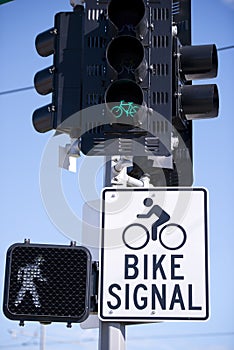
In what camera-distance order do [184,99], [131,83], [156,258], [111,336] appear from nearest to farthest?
1. [156,258]
2. [111,336]
3. [131,83]
4. [184,99]

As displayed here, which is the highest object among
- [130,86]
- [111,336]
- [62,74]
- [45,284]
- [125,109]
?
[62,74]

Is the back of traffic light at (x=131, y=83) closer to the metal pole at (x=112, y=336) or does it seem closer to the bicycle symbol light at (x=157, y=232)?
the bicycle symbol light at (x=157, y=232)

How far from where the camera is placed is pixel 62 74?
3.88 meters

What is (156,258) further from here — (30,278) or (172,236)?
(30,278)

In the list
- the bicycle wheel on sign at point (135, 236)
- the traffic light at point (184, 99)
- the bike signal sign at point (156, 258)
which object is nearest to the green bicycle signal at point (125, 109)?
the traffic light at point (184, 99)

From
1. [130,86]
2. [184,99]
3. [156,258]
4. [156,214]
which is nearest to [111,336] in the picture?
[156,258]

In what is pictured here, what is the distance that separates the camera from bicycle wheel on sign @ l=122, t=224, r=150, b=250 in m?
3.17

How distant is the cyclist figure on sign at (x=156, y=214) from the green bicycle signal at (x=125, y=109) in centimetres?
52

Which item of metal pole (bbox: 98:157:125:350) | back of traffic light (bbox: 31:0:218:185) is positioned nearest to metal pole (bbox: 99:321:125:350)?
metal pole (bbox: 98:157:125:350)

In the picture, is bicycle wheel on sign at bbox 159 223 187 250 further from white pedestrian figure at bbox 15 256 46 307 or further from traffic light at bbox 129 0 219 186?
traffic light at bbox 129 0 219 186

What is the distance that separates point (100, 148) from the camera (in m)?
3.67

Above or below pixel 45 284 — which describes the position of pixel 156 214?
above

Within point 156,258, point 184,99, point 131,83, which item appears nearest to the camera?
point 156,258

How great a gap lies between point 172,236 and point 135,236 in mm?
161
